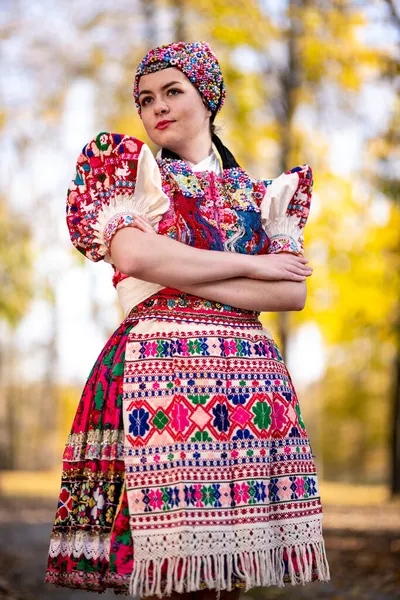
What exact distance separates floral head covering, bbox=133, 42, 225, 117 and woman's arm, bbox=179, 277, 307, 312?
2.12 ft

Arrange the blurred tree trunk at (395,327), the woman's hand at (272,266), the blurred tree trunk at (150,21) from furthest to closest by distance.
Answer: the blurred tree trunk at (150,21), the blurred tree trunk at (395,327), the woman's hand at (272,266)

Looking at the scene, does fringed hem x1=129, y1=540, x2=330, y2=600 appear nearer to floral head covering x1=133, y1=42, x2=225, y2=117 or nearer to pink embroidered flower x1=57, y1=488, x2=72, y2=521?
pink embroidered flower x1=57, y1=488, x2=72, y2=521

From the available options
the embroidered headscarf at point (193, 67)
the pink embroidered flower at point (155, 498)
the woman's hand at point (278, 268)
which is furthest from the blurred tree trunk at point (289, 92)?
the pink embroidered flower at point (155, 498)

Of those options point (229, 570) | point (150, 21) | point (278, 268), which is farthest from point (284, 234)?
point (150, 21)

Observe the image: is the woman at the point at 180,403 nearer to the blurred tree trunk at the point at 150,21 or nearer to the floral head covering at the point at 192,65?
the floral head covering at the point at 192,65

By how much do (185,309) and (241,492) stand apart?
534 millimetres

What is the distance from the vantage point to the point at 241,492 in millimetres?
2338

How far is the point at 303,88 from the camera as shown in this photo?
10297mm

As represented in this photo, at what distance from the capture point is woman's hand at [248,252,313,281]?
8.13ft

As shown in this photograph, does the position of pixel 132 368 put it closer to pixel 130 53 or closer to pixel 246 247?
pixel 246 247

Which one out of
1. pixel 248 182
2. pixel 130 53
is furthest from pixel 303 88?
pixel 248 182

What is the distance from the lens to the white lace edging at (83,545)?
2.30 m

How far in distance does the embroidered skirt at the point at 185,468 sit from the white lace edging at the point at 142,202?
0.24 m

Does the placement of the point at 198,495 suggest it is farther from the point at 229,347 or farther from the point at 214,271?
the point at 214,271
